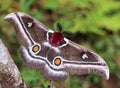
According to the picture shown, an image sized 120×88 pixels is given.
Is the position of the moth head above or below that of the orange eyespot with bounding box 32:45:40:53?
above

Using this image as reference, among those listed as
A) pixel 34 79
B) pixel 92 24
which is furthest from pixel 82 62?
pixel 92 24

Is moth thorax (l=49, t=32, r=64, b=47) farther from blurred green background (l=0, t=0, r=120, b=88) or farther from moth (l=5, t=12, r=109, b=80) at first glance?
blurred green background (l=0, t=0, r=120, b=88)

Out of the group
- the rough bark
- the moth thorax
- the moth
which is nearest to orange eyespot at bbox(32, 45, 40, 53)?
the moth

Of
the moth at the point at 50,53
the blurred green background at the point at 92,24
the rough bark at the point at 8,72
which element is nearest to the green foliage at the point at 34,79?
the moth at the point at 50,53

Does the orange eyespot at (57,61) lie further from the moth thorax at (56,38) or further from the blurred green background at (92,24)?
the blurred green background at (92,24)

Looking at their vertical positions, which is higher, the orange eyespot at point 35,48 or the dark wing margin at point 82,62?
the orange eyespot at point 35,48

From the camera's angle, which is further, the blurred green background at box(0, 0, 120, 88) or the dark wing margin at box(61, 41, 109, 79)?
the blurred green background at box(0, 0, 120, 88)

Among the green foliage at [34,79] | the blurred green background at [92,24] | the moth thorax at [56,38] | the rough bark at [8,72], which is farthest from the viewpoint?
the blurred green background at [92,24]

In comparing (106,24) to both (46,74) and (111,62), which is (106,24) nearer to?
(111,62)
